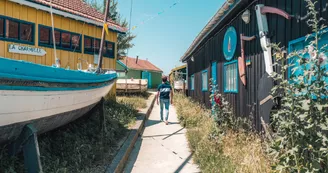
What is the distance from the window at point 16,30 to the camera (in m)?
7.07

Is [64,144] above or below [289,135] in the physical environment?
below

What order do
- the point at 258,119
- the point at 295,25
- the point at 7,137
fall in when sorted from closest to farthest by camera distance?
1. the point at 7,137
2. the point at 295,25
3. the point at 258,119

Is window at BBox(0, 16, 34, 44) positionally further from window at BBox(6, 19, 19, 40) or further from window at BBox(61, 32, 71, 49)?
window at BBox(61, 32, 71, 49)

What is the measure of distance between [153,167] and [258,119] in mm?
2360

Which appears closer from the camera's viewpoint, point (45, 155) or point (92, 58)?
point (45, 155)

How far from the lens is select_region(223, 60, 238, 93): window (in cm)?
694

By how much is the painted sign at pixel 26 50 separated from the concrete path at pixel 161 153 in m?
3.98

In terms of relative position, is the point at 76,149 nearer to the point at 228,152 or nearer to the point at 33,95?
the point at 33,95

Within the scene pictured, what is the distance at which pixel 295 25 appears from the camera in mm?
4035

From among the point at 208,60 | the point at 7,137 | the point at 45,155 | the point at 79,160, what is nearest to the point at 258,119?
the point at 79,160

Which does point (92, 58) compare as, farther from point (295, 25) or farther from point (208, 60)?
point (295, 25)

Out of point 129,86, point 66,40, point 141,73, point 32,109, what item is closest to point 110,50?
point 66,40

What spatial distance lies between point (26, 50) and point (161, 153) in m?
4.89

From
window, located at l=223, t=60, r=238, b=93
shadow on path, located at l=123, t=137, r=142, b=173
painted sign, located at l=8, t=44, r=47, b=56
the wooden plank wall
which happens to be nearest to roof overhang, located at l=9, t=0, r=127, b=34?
the wooden plank wall
